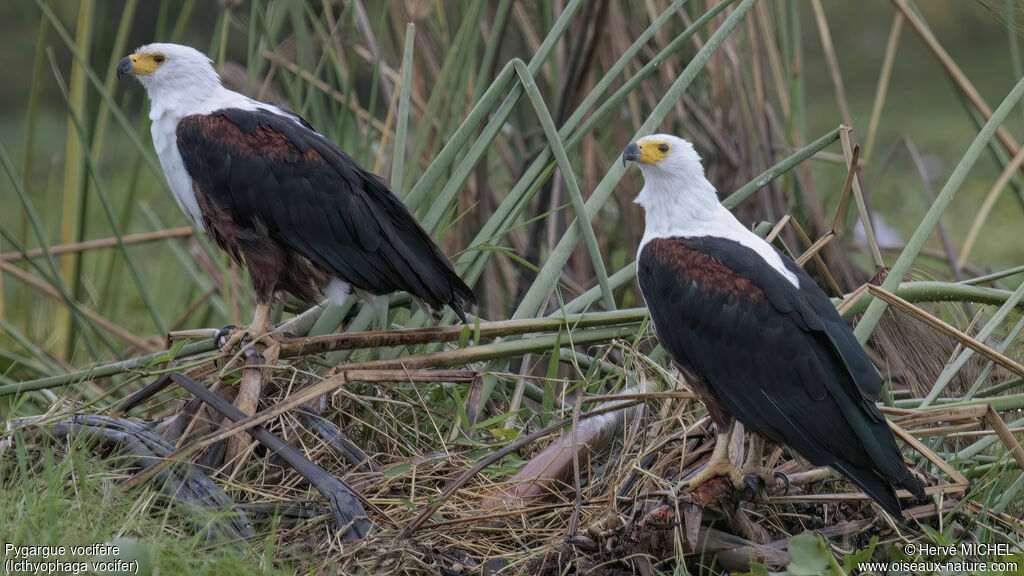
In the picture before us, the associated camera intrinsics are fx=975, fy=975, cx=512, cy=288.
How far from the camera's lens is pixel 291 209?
2943 mm

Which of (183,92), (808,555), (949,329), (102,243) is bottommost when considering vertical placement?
(102,243)

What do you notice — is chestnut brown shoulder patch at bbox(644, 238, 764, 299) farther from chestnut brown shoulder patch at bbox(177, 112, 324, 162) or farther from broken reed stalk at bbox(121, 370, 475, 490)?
chestnut brown shoulder patch at bbox(177, 112, 324, 162)

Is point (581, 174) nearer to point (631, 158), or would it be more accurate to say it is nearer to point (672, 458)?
point (631, 158)

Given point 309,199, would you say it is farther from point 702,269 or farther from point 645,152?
point 702,269

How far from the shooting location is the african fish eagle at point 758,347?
2178 millimetres

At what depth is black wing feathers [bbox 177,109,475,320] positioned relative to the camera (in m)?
2.89

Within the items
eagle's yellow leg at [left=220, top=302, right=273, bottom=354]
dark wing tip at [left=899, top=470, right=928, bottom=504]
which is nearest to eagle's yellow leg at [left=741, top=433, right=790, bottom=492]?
dark wing tip at [left=899, top=470, right=928, bottom=504]

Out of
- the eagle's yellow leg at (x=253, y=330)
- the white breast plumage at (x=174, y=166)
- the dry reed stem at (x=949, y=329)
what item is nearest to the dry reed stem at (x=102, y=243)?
the white breast plumage at (x=174, y=166)

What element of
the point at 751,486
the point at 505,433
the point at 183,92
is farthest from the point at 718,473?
the point at 183,92

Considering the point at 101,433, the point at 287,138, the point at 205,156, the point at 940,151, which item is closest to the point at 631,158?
the point at 287,138

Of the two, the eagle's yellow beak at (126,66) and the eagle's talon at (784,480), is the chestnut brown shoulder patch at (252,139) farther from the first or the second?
the eagle's talon at (784,480)

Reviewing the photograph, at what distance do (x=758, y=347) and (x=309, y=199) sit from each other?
4.61 ft

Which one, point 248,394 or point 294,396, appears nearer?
point 294,396

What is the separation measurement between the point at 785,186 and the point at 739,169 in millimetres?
219
